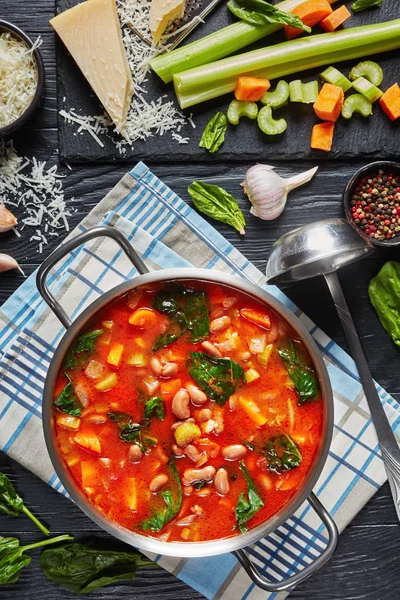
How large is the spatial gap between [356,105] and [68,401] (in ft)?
6.73

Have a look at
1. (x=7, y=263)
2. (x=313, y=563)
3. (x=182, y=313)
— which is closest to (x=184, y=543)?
(x=313, y=563)

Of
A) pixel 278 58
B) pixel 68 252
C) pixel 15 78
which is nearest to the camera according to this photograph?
pixel 68 252

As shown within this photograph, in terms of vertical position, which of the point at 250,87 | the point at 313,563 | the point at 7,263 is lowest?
the point at 313,563

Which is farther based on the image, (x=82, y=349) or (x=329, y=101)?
(x=329, y=101)

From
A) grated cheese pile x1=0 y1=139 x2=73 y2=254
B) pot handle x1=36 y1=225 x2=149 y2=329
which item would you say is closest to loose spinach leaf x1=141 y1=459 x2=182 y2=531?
pot handle x1=36 y1=225 x2=149 y2=329

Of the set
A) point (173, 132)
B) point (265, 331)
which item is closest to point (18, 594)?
point (265, 331)

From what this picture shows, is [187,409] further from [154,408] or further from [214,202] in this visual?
[214,202]

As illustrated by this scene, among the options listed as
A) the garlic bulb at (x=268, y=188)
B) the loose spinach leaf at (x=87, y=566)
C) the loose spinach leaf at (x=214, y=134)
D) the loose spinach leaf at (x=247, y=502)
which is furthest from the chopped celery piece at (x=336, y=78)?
the loose spinach leaf at (x=87, y=566)

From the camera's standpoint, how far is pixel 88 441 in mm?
3094

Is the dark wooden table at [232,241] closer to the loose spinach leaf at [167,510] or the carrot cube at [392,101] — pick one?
the carrot cube at [392,101]

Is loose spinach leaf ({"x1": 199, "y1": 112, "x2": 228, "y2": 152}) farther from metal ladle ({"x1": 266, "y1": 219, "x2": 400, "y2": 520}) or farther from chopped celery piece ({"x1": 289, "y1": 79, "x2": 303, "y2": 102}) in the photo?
metal ladle ({"x1": 266, "y1": 219, "x2": 400, "y2": 520})

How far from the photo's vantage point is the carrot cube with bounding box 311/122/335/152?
361 cm

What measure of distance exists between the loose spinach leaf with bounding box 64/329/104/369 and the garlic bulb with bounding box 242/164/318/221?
104cm

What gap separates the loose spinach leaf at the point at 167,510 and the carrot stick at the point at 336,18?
90.2 inches
